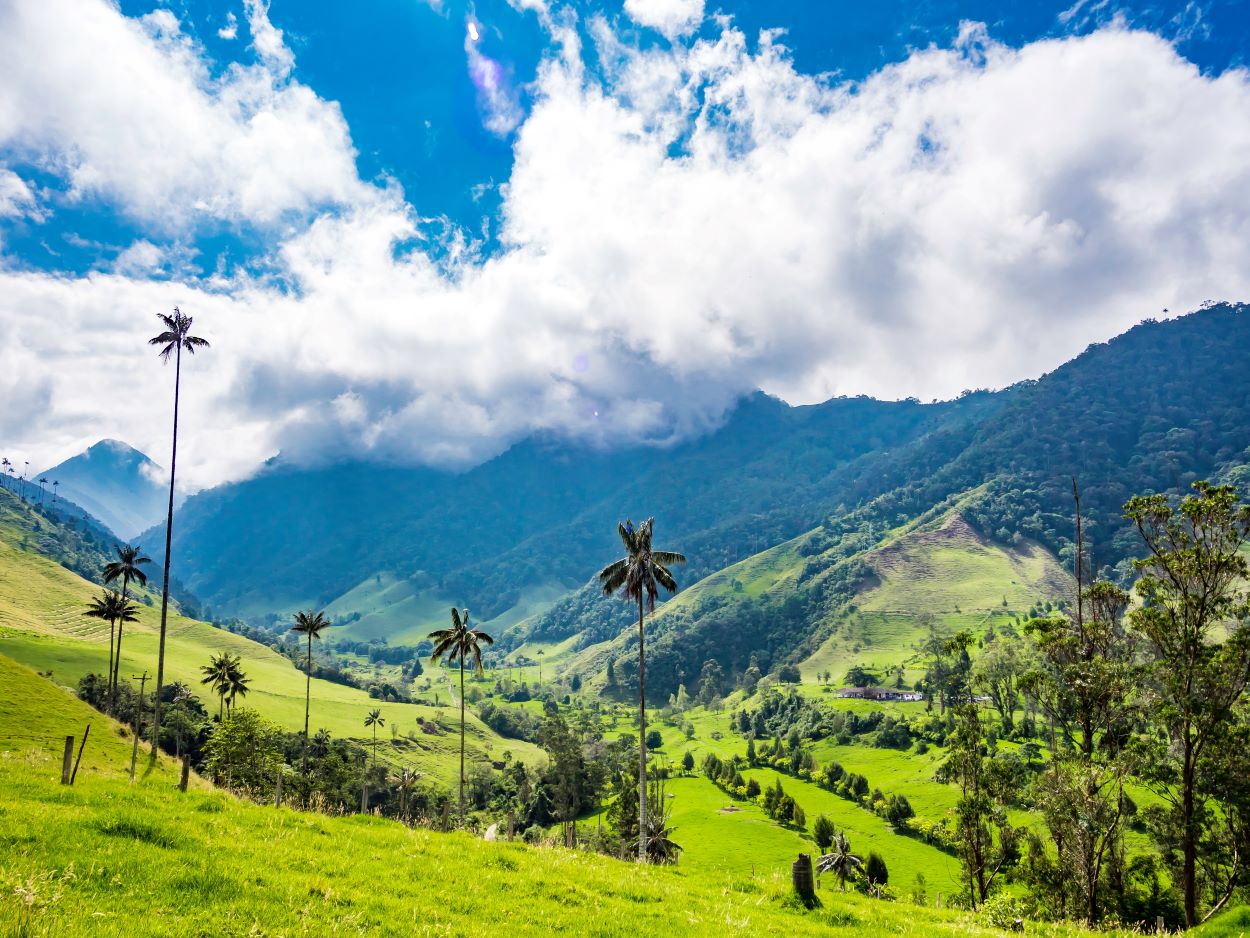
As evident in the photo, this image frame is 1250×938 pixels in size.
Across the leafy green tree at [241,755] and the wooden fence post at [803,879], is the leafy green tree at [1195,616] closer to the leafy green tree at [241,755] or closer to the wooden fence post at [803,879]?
the wooden fence post at [803,879]

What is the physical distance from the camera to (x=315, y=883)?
12.5m

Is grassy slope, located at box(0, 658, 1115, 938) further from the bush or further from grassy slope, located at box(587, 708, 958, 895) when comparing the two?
the bush

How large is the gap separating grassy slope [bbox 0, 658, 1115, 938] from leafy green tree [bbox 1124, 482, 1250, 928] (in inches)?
989

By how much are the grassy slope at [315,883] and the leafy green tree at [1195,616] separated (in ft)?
82.4

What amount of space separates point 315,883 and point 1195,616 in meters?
41.4

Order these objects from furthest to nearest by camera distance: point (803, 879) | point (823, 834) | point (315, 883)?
point (823, 834) < point (803, 879) < point (315, 883)

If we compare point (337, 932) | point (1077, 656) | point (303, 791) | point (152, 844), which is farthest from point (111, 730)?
point (1077, 656)

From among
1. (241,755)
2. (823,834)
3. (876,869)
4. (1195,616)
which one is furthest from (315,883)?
(823,834)

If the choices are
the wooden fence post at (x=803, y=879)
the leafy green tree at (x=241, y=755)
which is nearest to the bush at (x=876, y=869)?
the leafy green tree at (x=241, y=755)

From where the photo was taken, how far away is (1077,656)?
43656 millimetres

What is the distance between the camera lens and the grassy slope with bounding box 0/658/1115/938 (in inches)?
407

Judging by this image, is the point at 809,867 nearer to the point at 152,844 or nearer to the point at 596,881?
the point at 596,881

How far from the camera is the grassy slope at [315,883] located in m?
10.3

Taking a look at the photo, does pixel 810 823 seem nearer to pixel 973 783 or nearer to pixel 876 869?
pixel 876 869
